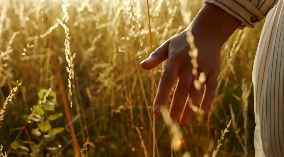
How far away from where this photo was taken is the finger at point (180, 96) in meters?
0.87

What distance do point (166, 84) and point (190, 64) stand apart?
7 cm

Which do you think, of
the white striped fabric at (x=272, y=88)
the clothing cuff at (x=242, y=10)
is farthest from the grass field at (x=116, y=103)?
the clothing cuff at (x=242, y=10)

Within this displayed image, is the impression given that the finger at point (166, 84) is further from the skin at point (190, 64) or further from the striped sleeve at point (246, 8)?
the striped sleeve at point (246, 8)

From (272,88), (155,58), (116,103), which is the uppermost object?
(155,58)

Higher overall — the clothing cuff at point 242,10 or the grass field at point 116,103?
the clothing cuff at point 242,10

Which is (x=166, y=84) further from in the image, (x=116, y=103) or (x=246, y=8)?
(x=116, y=103)

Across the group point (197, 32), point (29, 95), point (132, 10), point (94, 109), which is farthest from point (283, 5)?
point (29, 95)

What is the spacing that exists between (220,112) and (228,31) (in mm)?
1240

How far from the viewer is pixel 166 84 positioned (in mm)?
890

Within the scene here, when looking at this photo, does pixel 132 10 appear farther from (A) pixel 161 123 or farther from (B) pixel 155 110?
(A) pixel 161 123

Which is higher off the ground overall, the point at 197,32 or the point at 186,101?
the point at 197,32

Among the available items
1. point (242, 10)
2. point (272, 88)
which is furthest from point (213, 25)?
point (272, 88)

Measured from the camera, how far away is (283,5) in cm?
104

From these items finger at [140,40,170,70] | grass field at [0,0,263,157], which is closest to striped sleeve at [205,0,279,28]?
finger at [140,40,170,70]
